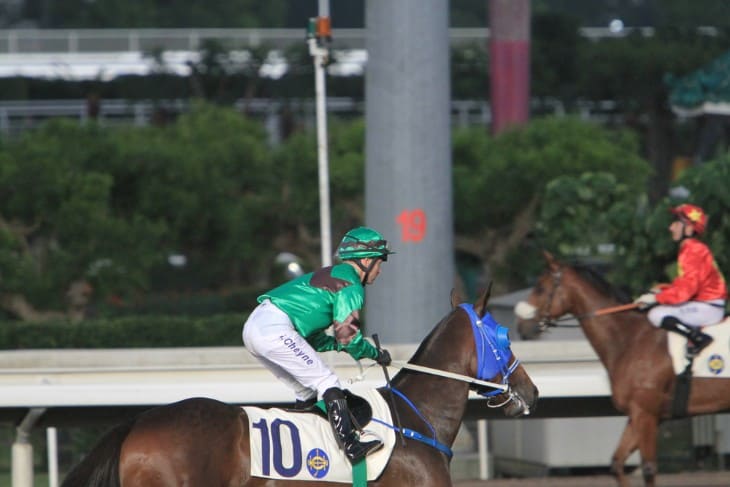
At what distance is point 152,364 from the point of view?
8625mm

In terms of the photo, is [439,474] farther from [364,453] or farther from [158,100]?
[158,100]

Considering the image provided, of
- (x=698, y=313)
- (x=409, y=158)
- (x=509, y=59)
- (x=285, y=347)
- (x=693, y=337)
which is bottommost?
(x=693, y=337)

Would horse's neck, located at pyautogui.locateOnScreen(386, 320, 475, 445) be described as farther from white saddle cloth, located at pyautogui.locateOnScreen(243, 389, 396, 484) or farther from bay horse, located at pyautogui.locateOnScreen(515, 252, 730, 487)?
bay horse, located at pyautogui.locateOnScreen(515, 252, 730, 487)

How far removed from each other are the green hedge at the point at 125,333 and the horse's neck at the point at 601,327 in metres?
5.75

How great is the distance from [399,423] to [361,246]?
2.32 ft

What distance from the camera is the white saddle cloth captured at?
481 centimetres

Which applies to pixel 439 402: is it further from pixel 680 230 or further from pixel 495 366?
pixel 680 230

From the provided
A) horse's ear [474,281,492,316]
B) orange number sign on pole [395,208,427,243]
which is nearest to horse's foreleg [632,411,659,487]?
horse's ear [474,281,492,316]

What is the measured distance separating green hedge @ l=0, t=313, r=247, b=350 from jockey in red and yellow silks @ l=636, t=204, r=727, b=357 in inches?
246

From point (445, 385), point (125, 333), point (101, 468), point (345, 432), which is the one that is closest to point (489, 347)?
point (445, 385)

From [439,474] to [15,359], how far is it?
4.21m

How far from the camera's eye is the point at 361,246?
5090 millimetres

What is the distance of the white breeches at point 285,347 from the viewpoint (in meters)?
5.00

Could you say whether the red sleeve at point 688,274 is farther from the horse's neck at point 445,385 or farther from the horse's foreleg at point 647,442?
the horse's neck at point 445,385
